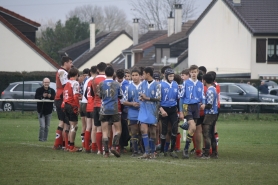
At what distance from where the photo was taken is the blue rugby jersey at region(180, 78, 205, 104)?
1422 centimetres

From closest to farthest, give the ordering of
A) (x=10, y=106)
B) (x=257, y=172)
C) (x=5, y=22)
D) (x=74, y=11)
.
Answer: (x=257, y=172) < (x=10, y=106) < (x=5, y=22) < (x=74, y=11)

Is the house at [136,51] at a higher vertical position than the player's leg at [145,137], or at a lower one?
higher

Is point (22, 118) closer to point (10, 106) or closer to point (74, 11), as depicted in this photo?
point (10, 106)

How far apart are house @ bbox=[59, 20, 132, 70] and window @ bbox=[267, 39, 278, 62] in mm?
32046

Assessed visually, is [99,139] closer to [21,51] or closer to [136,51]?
[21,51]

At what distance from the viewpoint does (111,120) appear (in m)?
14.1

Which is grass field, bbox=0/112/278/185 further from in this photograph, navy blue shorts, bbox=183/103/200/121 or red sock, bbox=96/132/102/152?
navy blue shorts, bbox=183/103/200/121

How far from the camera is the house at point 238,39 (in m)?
53.1

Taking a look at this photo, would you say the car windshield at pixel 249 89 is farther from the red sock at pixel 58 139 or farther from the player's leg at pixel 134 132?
the player's leg at pixel 134 132

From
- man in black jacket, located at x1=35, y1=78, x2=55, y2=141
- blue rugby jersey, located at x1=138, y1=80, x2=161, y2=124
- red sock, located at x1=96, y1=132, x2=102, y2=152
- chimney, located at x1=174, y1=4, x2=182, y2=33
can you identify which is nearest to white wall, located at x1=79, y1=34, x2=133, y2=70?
chimney, located at x1=174, y1=4, x2=182, y2=33

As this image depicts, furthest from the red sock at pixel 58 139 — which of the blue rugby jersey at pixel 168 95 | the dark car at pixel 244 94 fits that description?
the dark car at pixel 244 94

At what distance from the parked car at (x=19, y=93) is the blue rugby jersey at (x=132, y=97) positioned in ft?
66.7

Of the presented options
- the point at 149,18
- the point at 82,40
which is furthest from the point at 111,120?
the point at 149,18

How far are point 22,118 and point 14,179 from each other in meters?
21.4
